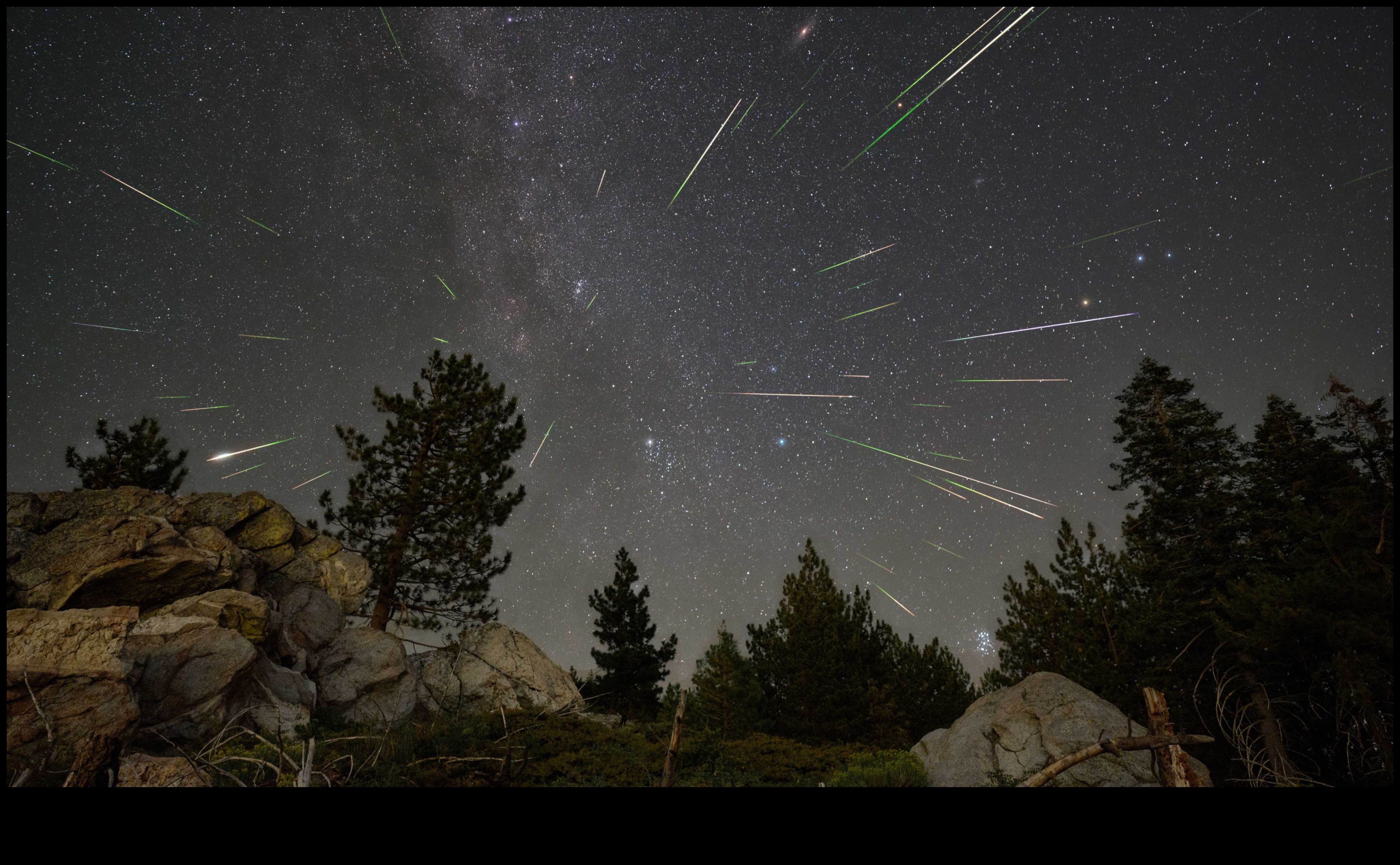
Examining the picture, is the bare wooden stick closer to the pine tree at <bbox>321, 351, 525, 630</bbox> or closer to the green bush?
the green bush

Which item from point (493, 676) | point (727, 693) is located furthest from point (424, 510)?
point (727, 693)

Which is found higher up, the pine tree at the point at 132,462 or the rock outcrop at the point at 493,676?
the pine tree at the point at 132,462

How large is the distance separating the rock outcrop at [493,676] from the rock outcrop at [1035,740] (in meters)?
12.1

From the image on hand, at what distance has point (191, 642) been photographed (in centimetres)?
1249

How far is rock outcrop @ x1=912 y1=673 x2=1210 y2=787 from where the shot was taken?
14.9 metres

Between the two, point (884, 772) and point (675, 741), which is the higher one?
point (675, 741)

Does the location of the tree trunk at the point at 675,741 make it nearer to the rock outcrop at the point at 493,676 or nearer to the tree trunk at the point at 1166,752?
the tree trunk at the point at 1166,752

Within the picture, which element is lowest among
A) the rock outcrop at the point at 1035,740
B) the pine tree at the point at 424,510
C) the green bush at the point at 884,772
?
the green bush at the point at 884,772

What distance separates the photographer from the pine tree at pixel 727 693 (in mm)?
27359

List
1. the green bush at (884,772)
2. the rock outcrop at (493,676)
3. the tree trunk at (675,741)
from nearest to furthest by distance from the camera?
the tree trunk at (675,741) < the green bush at (884,772) < the rock outcrop at (493,676)

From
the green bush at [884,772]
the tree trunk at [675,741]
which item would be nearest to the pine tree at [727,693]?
the green bush at [884,772]

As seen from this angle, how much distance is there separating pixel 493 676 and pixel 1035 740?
1631 cm

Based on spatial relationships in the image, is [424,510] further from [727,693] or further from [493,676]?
[727,693]
